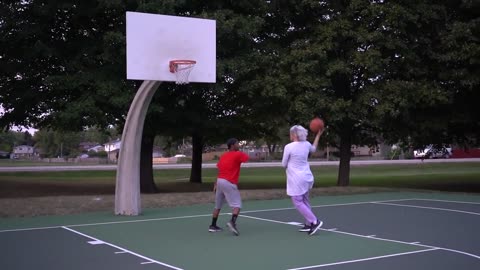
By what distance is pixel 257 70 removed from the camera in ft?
75.7

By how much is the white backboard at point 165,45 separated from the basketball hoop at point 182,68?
11 cm

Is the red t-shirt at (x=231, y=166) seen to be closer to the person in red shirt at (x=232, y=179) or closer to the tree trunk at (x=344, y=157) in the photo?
the person in red shirt at (x=232, y=179)

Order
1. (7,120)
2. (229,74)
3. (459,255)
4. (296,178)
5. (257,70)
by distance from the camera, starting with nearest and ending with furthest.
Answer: (459,255) → (296,178) → (229,74) → (257,70) → (7,120)

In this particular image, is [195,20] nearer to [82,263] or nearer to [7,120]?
[82,263]

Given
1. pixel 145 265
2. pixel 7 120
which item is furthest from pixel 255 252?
pixel 7 120

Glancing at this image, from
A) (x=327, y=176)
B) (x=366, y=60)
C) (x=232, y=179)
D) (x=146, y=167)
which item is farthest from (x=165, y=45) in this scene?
(x=327, y=176)

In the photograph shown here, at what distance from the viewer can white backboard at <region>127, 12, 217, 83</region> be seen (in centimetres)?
1397

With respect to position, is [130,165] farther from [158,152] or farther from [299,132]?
[158,152]

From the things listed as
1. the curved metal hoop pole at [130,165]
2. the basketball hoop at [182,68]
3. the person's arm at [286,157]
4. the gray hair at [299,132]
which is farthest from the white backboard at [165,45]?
the person's arm at [286,157]

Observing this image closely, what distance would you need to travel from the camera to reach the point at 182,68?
1453 centimetres

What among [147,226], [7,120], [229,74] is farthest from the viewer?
[7,120]

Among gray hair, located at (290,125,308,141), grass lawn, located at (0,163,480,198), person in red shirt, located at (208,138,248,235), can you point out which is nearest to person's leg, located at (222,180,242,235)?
person in red shirt, located at (208,138,248,235)

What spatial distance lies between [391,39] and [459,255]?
1465cm

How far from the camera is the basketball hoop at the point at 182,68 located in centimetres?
1436
